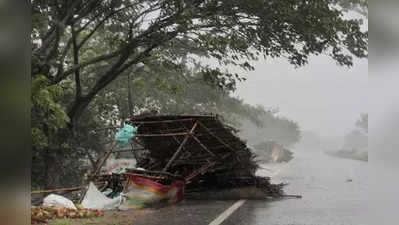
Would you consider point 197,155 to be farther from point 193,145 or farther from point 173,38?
point 173,38

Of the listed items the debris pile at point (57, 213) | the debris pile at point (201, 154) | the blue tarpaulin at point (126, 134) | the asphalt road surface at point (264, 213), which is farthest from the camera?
the debris pile at point (201, 154)

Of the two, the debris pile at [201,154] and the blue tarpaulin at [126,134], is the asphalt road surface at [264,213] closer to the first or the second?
the debris pile at [201,154]

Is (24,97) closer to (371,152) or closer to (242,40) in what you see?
(371,152)

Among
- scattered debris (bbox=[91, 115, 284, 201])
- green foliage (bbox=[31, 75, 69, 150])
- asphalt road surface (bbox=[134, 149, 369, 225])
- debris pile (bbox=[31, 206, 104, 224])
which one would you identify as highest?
green foliage (bbox=[31, 75, 69, 150])

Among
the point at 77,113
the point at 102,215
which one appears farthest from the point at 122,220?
the point at 77,113

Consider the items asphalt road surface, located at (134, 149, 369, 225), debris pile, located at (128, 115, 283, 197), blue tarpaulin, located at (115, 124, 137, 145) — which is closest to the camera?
asphalt road surface, located at (134, 149, 369, 225)

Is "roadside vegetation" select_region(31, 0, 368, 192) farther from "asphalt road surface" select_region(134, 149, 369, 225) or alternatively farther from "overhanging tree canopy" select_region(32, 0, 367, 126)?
"asphalt road surface" select_region(134, 149, 369, 225)

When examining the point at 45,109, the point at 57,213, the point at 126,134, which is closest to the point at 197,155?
the point at 126,134

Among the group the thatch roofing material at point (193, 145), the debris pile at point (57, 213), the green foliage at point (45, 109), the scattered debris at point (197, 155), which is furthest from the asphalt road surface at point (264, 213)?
the green foliage at point (45, 109)

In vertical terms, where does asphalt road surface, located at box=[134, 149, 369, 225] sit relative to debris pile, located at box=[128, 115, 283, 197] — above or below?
below

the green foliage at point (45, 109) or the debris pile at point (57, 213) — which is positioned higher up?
the green foliage at point (45, 109)

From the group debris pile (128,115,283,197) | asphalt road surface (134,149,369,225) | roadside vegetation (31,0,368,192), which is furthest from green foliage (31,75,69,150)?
asphalt road surface (134,149,369,225)

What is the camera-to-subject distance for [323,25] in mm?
9789

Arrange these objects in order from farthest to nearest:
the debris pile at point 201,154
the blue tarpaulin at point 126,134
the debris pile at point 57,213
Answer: the debris pile at point 201,154 → the blue tarpaulin at point 126,134 → the debris pile at point 57,213
